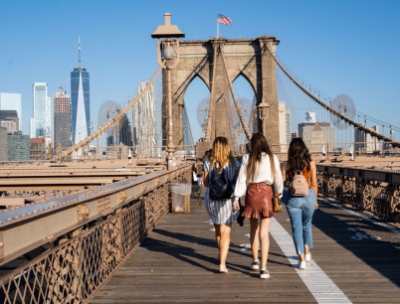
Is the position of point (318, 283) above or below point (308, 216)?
below

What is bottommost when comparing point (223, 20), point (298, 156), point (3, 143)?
point (298, 156)

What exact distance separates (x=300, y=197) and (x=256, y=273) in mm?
1003

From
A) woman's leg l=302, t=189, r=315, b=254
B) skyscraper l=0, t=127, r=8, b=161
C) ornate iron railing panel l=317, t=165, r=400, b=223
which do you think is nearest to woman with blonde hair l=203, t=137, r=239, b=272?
woman's leg l=302, t=189, r=315, b=254

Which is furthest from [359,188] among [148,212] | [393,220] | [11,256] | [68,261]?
[11,256]

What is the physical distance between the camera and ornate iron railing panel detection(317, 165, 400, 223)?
10.0m

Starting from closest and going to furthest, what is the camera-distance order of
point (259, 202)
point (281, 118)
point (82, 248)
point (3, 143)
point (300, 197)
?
A: point (82, 248) → point (259, 202) → point (300, 197) → point (3, 143) → point (281, 118)

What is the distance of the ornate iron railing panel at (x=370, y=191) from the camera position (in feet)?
32.8

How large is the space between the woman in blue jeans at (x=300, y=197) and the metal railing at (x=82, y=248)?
180 centimetres

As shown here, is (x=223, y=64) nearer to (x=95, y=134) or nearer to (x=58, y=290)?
(x=95, y=134)

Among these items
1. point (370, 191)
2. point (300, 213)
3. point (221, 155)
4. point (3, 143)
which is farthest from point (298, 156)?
point (3, 143)

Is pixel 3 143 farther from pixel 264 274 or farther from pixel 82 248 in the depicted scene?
pixel 264 274

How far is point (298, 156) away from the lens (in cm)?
654

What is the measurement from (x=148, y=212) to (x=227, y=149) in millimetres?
3190

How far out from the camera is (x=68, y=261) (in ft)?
15.2
